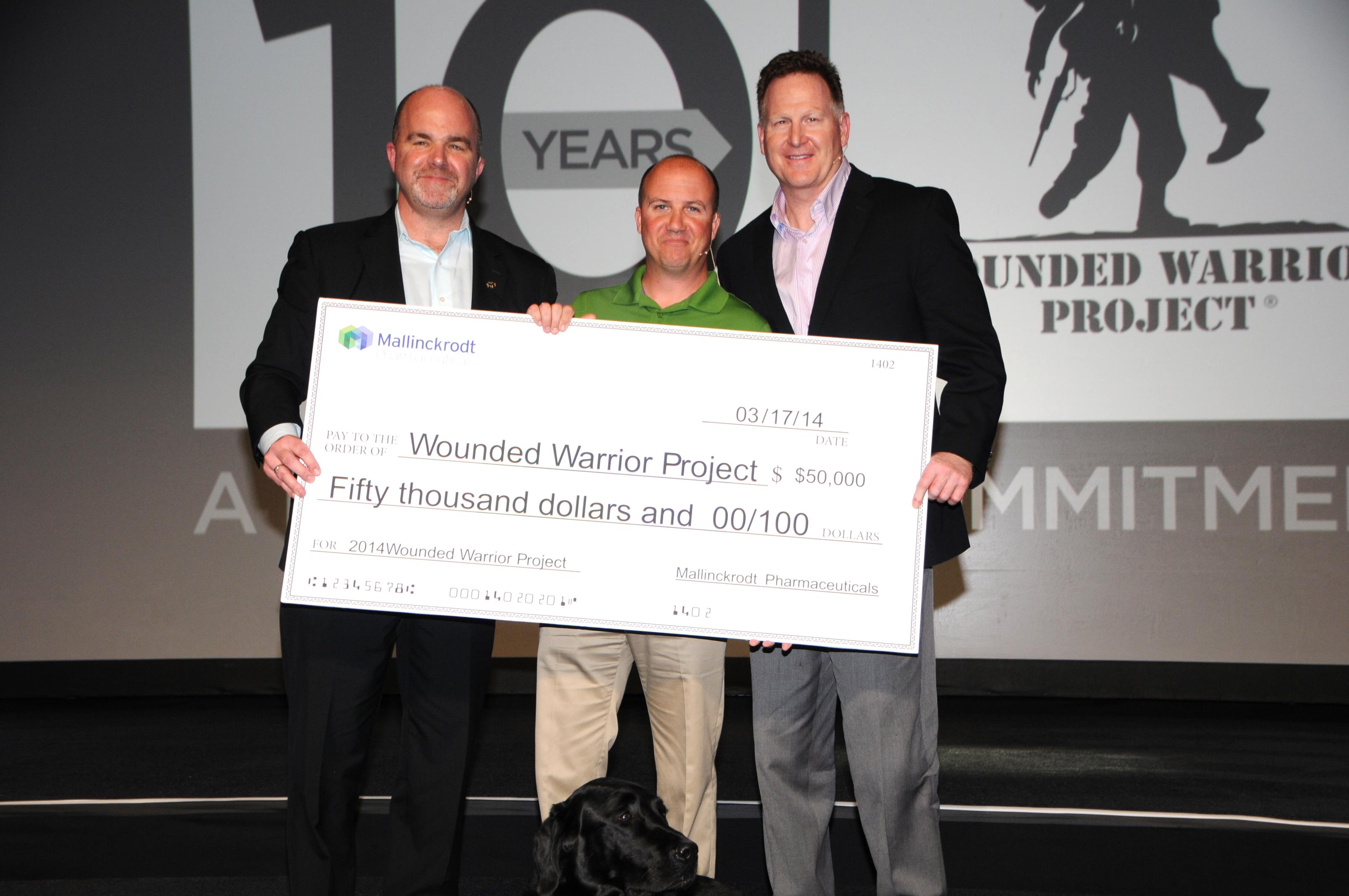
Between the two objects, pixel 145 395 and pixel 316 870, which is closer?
pixel 316 870

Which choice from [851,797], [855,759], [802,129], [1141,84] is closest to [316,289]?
[802,129]

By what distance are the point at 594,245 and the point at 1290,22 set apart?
3345 mm

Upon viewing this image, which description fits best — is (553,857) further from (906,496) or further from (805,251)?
(805,251)

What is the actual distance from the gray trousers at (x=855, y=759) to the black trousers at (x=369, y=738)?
2.10 ft

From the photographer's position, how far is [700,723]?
2.05 meters

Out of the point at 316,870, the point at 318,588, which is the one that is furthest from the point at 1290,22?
the point at 316,870

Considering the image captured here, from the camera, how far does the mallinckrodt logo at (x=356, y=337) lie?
1.96m

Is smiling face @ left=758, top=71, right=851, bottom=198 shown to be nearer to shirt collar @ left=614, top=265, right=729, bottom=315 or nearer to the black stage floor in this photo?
shirt collar @ left=614, top=265, right=729, bottom=315

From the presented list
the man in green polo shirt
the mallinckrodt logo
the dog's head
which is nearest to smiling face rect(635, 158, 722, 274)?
the man in green polo shirt

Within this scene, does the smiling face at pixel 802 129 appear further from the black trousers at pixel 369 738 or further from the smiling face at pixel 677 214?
the black trousers at pixel 369 738

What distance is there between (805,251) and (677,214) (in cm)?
28

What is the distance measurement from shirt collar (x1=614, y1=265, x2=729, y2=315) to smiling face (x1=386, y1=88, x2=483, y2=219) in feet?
1.35

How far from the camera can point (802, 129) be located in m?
1.96

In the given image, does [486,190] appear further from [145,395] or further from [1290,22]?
[1290,22]
